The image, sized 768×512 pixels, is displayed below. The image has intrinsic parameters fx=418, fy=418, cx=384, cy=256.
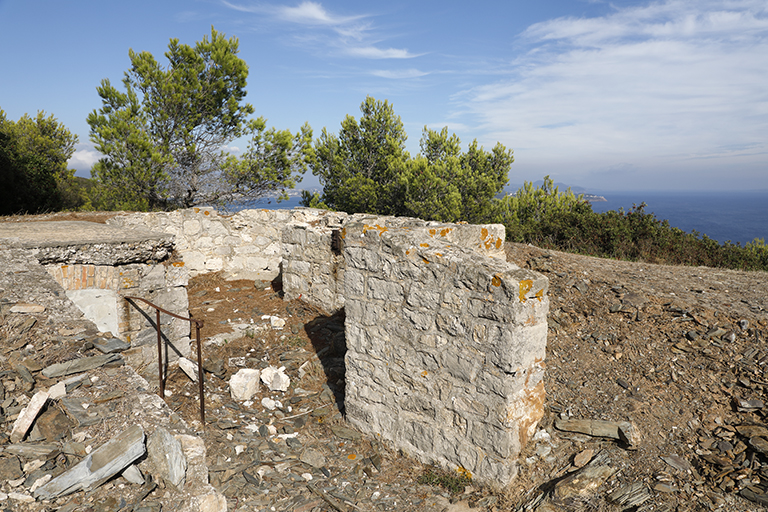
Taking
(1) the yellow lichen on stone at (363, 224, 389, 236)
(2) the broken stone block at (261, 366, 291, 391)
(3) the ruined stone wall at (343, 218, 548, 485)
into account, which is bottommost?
(2) the broken stone block at (261, 366, 291, 391)

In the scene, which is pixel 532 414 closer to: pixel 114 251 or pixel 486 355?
pixel 486 355

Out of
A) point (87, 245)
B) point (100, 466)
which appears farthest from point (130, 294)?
point (100, 466)

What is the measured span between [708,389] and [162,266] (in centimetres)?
609

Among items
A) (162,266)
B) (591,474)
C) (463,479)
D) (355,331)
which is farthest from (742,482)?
(162,266)

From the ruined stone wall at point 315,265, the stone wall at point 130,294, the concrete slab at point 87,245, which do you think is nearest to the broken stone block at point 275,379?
the stone wall at point 130,294

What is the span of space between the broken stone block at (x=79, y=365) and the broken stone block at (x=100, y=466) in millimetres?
864

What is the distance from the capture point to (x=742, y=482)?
3.40 metres

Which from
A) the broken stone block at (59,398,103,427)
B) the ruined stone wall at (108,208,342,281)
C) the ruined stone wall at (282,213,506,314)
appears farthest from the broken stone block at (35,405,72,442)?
the ruined stone wall at (108,208,342,281)

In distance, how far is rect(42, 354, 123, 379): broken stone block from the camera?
2.62 m

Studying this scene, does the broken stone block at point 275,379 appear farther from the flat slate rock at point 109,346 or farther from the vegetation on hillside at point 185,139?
the vegetation on hillside at point 185,139

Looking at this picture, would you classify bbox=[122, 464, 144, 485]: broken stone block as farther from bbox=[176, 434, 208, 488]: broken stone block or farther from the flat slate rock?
the flat slate rock

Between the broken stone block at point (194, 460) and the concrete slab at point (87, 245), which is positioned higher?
the concrete slab at point (87, 245)

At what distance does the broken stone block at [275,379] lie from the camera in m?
5.19

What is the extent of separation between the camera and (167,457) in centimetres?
203
